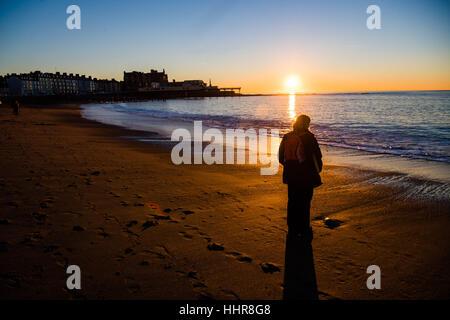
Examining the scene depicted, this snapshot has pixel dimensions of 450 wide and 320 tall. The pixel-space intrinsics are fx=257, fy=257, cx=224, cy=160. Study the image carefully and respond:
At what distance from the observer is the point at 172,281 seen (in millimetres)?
3270

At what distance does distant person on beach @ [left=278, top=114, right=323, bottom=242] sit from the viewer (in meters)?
4.23

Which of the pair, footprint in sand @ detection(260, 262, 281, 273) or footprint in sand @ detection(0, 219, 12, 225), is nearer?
footprint in sand @ detection(260, 262, 281, 273)

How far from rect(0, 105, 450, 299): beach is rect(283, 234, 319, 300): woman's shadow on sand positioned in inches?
1.6

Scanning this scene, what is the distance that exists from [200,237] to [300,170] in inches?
80.4

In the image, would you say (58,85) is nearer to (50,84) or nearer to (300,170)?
(50,84)

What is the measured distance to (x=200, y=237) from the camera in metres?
4.37

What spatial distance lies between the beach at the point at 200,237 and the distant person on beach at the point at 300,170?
292mm

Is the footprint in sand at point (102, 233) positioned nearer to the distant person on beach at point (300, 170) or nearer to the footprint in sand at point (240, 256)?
the footprint in sand at point (240, 256)

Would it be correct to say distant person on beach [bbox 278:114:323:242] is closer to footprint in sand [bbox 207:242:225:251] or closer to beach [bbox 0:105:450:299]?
beach [bbox 0:105:450:299]

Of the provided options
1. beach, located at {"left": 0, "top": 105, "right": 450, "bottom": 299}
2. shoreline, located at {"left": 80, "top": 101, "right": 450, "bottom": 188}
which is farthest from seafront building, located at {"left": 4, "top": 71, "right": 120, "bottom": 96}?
beach, located at {"left": 0, "top": 105, "right": 450, "bottom": 299}

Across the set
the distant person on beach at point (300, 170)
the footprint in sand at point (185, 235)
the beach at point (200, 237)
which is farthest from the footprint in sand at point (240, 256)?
the distant person on beach at point (300, 170)

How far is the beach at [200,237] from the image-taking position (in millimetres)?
3203

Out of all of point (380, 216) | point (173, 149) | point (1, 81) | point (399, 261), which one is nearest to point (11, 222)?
point (399, 261)
